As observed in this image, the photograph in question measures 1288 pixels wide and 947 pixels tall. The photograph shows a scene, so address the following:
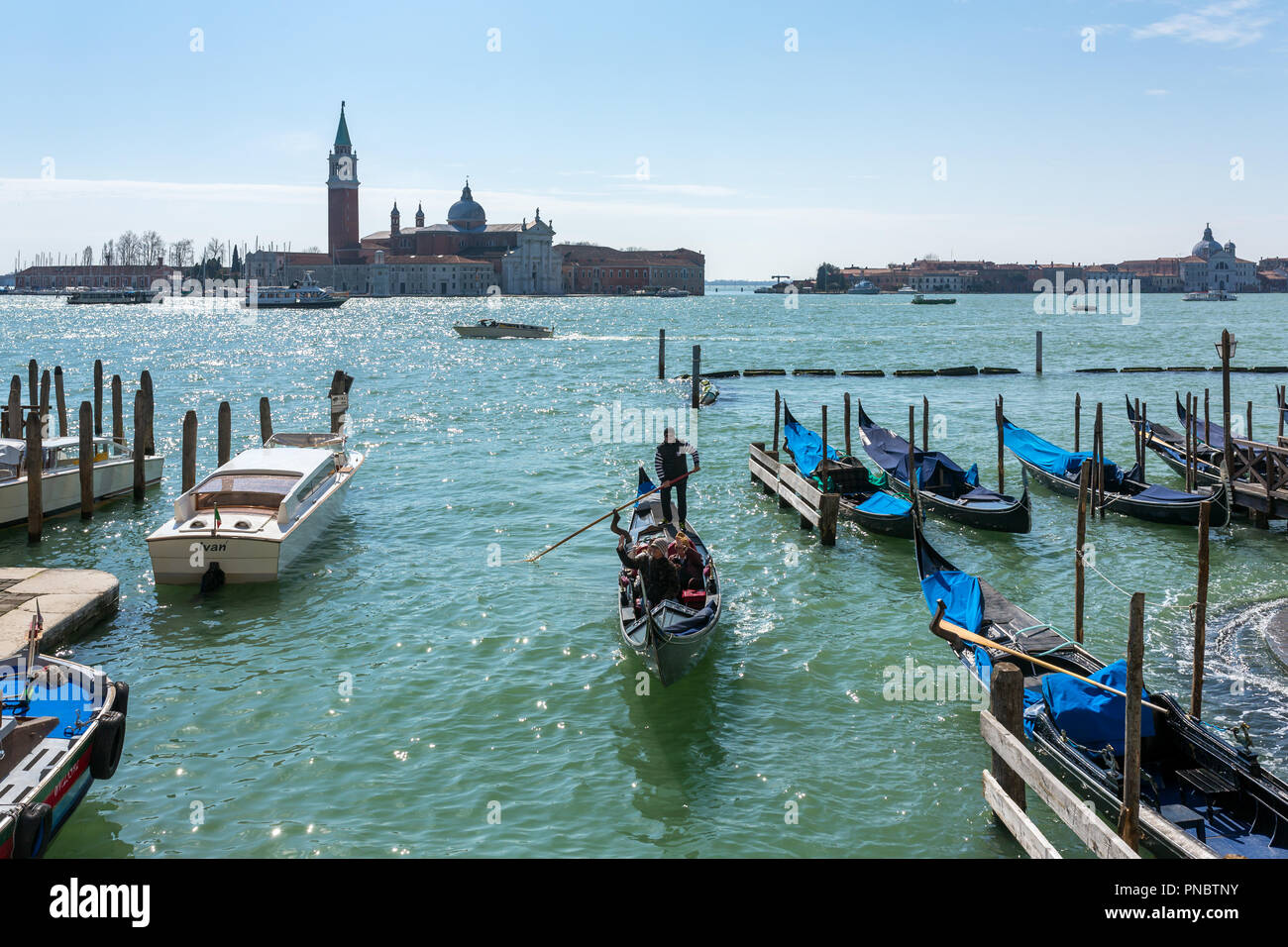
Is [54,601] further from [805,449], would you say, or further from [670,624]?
[805,449]

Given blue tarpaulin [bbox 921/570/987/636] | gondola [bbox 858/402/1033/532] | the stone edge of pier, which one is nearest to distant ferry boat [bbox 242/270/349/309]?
gondola [bbox 858/402/1033/532]

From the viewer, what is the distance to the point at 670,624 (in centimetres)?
964

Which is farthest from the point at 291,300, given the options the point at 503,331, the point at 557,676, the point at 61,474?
the point at 557,676

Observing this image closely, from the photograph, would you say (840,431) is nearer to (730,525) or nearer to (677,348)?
(730,525)

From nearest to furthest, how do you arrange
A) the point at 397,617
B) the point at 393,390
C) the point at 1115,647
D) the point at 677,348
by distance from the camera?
the point at 1115,647
the point at 397,617
the point at 393,390
the point at 677,348

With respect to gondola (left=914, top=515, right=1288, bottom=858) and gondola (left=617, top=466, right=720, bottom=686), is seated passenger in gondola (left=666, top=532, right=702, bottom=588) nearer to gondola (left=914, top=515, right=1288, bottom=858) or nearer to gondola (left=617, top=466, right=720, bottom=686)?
gondola (left=617, top=466, right=720, bottom=686)

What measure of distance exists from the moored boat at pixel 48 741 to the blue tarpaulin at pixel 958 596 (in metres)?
7.06

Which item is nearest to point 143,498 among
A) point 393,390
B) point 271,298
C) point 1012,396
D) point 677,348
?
point 393,390

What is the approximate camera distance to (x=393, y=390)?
39406mm

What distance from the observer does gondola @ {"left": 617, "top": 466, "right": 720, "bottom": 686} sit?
362 inches

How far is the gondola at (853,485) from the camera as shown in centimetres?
1543

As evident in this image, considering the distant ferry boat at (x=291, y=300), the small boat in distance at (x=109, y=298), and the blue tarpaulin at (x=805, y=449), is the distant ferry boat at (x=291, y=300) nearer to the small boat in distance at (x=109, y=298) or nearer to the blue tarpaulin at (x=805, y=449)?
the small boat in distance at (x=109, y=298)

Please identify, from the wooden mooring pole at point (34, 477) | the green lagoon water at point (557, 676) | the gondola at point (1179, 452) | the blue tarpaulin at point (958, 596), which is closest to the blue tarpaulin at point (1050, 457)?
the green lagoon water at point (557, 676)
